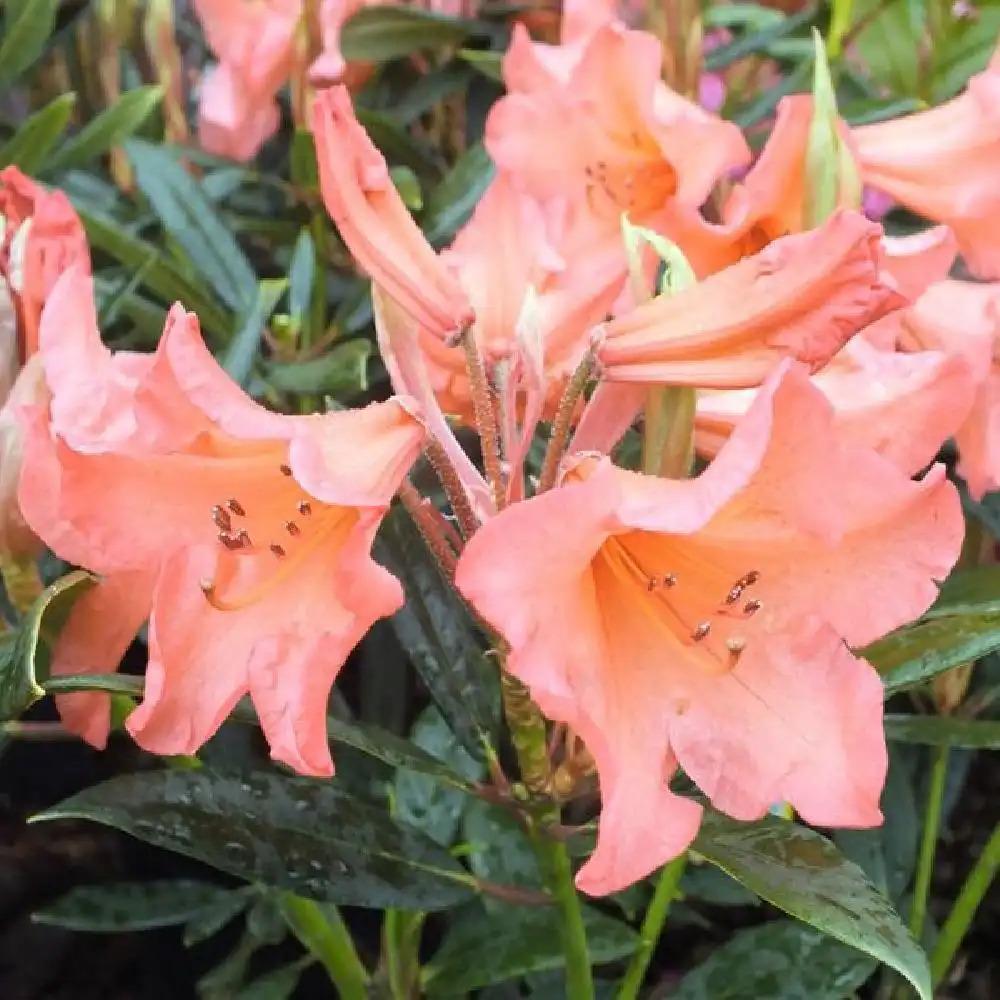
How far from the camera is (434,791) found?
920 mm

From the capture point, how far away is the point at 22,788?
1062 mm

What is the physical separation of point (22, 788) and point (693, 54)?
857mm

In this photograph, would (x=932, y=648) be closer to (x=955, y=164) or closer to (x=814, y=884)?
(x=814, y=884)

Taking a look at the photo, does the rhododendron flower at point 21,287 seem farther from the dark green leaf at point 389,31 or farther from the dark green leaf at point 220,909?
the dark green leaf at point 389,31

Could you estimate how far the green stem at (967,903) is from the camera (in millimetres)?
812

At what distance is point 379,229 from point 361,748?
0.26m

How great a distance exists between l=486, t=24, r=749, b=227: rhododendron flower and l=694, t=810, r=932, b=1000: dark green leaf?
42 cm

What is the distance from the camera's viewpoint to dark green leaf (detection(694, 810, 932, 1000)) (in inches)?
19.8

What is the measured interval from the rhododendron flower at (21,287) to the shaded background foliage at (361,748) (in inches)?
2.9

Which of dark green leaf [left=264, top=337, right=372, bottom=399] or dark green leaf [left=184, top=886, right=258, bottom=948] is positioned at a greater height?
dark green leaf [left=264, top=337, right=372, bottom=399]

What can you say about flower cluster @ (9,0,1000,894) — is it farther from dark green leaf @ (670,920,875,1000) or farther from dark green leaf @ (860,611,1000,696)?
dark green leaf @ (670,920,875,1000)

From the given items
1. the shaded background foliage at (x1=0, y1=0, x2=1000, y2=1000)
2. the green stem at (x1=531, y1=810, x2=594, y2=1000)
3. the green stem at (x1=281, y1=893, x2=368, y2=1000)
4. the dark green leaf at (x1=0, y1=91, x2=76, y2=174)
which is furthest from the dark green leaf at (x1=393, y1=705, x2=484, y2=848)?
the dark green leaf at (x1=0, y1=91, x2=76, y2=174)

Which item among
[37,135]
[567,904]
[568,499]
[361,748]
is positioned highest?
[568,499]

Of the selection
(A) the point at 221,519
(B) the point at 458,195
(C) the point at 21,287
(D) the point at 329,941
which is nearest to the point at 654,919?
(D) the point at 329,941
